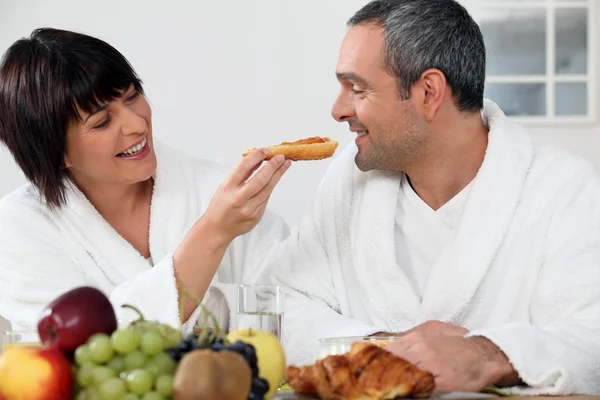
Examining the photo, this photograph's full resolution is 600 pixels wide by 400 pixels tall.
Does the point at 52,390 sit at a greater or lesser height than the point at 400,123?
lesser

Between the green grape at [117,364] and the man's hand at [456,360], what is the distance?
0.60 metres

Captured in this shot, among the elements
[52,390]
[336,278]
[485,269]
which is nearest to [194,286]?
[336,278]

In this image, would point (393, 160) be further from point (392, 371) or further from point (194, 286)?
point (392, 371)

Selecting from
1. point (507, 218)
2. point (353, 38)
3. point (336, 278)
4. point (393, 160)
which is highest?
point (353, 38)

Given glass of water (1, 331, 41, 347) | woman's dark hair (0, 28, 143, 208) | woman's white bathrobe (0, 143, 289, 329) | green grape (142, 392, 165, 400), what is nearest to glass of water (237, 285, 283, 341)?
glass of water (1, 331, 41, 347)

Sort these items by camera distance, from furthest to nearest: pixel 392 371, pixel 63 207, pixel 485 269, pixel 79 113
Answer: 1. pixel 63 207
2. pixel 79 113
3. pixel 485 269
4. pixel 392 371

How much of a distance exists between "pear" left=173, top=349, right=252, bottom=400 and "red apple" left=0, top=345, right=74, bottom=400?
0.14 metres

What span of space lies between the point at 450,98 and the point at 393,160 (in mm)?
191

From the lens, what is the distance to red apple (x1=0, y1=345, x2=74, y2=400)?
3.38 ft

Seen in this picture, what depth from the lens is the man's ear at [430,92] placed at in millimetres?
2074

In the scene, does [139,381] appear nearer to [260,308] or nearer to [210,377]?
[210,377]

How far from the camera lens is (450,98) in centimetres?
211

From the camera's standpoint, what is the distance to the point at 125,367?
3.40 feet

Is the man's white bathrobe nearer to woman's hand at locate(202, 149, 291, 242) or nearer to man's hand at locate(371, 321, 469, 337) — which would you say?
man's hand at locate(371, 321, 469, 337)
